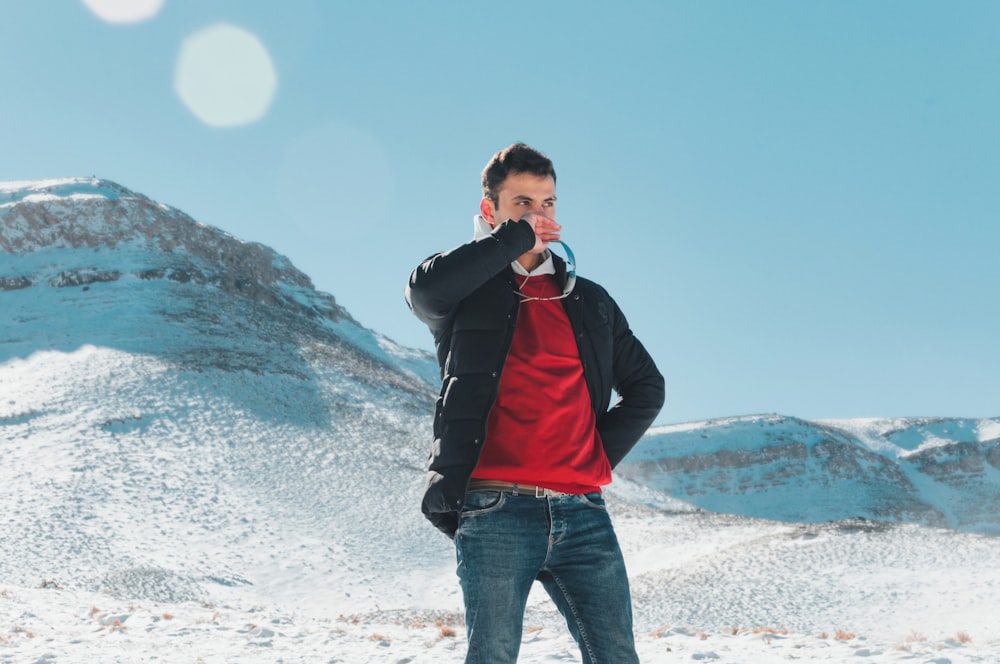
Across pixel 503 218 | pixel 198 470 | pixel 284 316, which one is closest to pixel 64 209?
pixel 284 316

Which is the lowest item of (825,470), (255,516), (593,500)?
(825,470)

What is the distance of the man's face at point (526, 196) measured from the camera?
3.53 metres

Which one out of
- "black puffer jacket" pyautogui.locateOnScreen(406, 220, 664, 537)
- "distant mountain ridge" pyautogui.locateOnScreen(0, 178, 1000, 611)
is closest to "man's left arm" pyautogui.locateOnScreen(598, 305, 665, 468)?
"black puffer jacket" pyautogui.locateOnScreen(406, 220, 664, 537)

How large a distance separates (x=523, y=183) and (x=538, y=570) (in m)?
1.67

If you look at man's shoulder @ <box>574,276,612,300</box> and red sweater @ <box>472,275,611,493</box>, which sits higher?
man's shoulder @ <box>574,276,612,300</box>

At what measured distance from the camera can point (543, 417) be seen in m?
3.28

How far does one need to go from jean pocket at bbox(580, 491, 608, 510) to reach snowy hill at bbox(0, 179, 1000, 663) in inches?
266

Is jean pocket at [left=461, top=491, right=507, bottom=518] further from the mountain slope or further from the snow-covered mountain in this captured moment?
the snow-covered mountain

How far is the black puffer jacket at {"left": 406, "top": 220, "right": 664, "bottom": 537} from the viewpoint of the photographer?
3.13 meters

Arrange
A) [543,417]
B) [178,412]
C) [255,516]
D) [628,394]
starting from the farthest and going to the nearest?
[178,412] < [255,516] < [628,394] < [543,417]

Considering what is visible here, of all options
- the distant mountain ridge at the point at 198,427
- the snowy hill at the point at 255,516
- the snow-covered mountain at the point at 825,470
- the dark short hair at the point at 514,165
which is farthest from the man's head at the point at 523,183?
the snow-covered mountain at the point at 825,470

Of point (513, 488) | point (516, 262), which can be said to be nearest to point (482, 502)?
point (513, 488)

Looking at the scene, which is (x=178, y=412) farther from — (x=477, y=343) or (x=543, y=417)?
(x=543, y=417)

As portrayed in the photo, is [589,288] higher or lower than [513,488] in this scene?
higher
